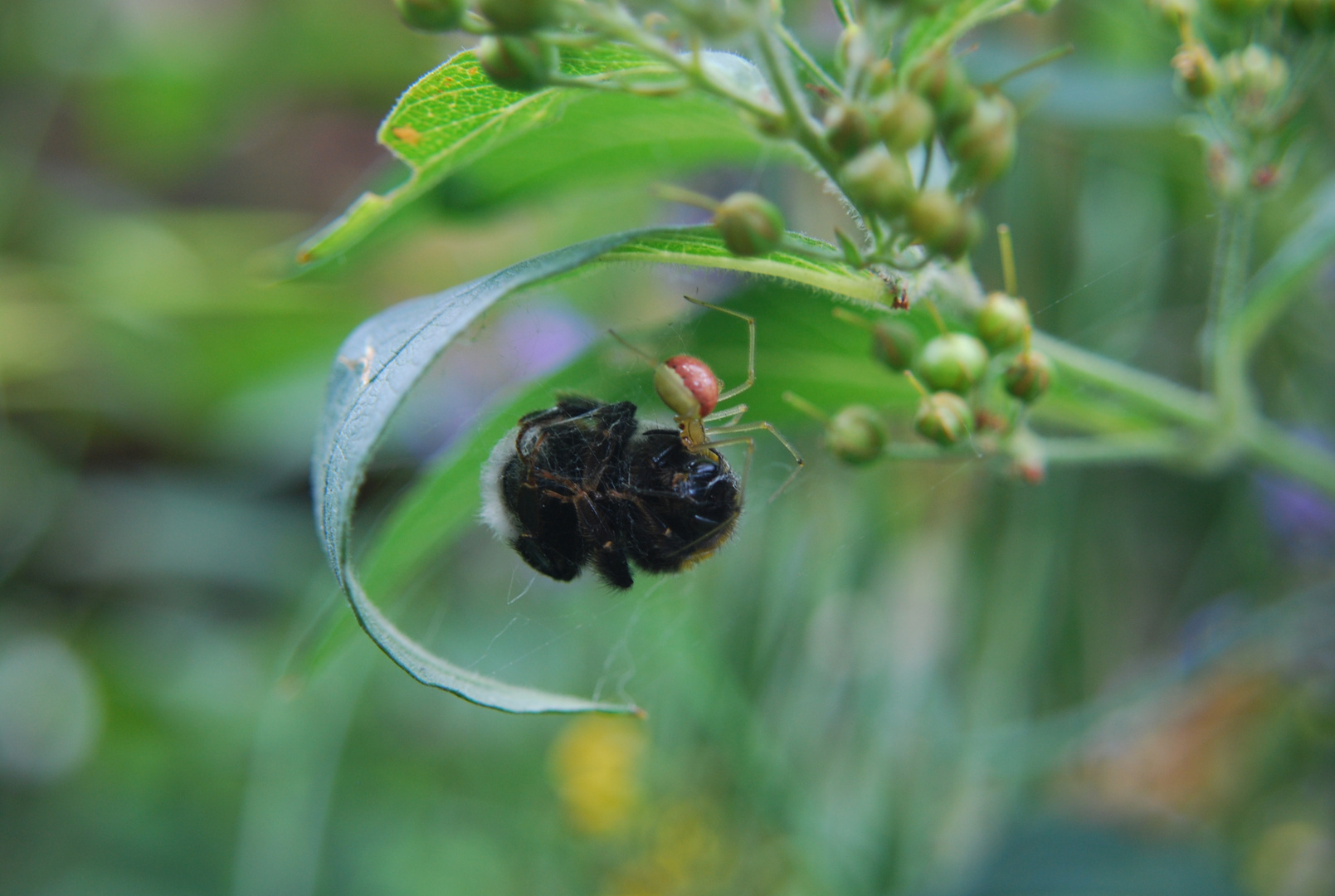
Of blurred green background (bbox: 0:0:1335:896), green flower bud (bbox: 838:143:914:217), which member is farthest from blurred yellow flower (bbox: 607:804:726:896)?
green flower bud (bbox: 838:143:914:217)

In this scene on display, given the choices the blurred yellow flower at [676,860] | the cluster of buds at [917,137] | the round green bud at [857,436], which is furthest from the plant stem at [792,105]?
the blurred yellow flower at [676,860]

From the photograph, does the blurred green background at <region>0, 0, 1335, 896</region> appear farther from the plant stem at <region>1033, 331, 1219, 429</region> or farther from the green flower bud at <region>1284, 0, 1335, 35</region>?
the green flower bud at <region>1284, 0, 1335, 35</region>

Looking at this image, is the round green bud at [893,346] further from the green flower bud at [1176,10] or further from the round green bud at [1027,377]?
the green flower bud at [1176,10]

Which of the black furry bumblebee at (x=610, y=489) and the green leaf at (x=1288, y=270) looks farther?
the green leaf at (x=1288, y=270)

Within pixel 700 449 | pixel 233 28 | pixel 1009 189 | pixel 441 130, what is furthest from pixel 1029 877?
pixel 233 28

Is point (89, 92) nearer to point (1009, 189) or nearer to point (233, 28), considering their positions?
point (233, 28)

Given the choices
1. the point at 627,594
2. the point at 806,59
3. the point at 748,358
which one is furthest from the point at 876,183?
the point at 627,594

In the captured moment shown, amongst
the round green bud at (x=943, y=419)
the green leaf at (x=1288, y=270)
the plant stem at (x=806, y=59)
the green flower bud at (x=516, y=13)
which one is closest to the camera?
the green flower bud at (x=516, y=13)
